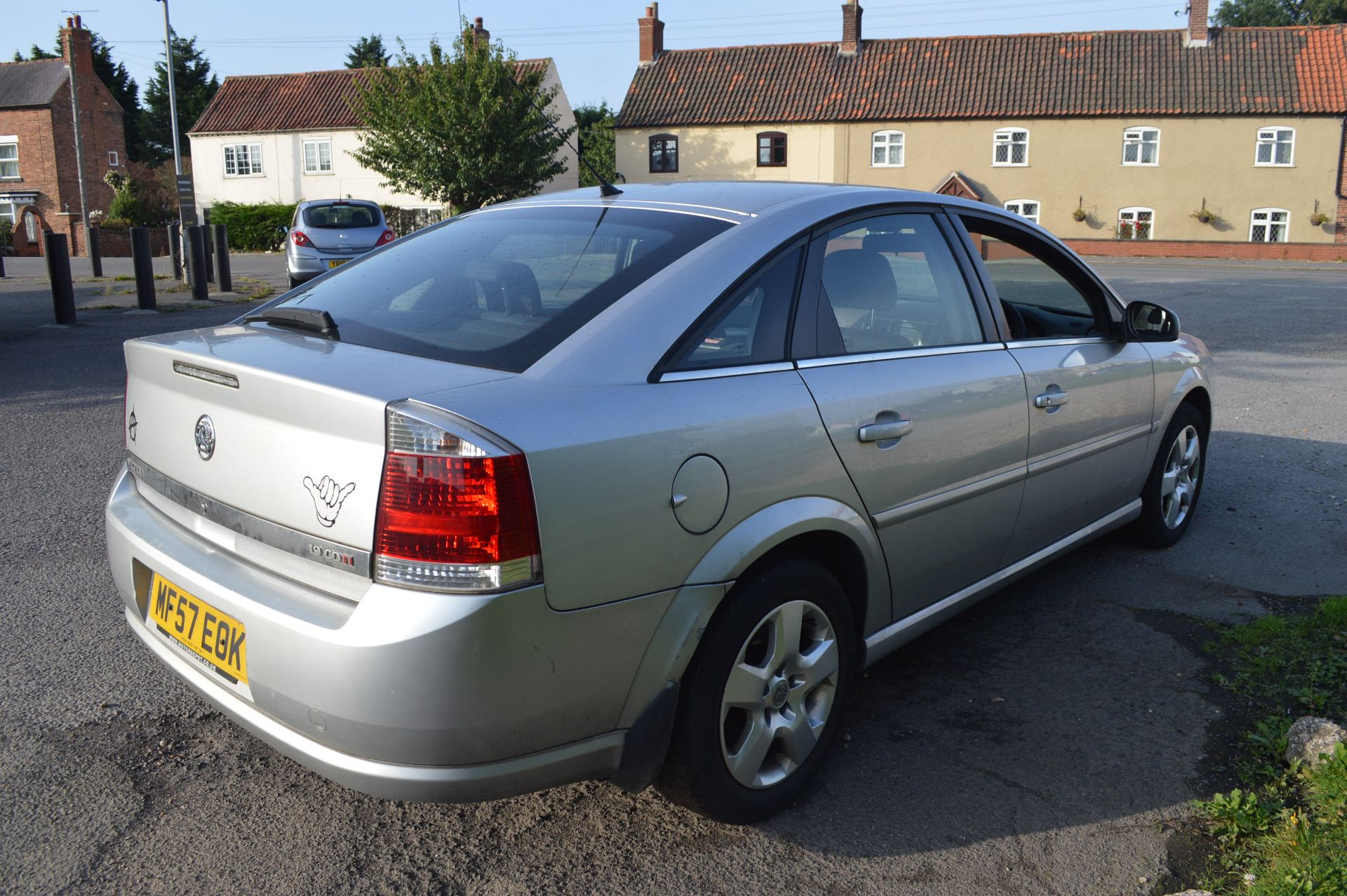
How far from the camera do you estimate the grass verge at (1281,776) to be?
2.55m

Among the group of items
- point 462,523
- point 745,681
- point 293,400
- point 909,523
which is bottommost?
point 745,681

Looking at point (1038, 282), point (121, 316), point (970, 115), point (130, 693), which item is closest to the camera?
point (130, 693)

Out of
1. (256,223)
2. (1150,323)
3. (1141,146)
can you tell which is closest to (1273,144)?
(1141,146)

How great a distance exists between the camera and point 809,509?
9.09ft

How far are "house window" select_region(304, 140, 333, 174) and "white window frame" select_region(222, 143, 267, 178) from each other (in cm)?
228

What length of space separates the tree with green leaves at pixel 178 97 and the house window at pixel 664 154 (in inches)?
1432

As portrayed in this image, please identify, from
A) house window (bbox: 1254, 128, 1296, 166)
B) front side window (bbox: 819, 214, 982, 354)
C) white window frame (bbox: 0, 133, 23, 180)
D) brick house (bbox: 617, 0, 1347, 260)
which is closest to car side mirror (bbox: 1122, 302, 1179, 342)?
front side window (bbox: 819, 214, 982, 354)

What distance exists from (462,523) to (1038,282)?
3.22 meters

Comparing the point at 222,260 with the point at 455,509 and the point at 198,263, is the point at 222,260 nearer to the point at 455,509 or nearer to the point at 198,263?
the point at 198,263

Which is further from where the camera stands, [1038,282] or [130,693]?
[1038,282]

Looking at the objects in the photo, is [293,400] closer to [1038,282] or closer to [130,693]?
[130,693]

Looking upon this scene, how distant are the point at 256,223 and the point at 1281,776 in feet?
148

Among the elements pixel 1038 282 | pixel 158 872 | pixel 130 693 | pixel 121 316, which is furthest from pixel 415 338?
pixel 121 316

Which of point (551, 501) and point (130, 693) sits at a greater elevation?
point (551, 501)
